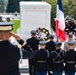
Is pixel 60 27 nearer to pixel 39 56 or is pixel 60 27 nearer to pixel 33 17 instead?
pixel 39 56

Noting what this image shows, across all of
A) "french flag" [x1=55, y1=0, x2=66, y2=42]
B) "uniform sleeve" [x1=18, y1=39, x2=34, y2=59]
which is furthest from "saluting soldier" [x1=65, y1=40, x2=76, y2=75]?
"uniform sleeve" [x1=18, y1=39, x2=34, y2=59]

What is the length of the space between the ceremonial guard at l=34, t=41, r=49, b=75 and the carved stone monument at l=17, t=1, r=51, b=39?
7072 millimetres

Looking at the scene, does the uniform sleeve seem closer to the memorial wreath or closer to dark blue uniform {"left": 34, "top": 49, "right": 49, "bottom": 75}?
dark blue uniform {"left": 34, "top": 49, "right": 49, "bottom": 75}

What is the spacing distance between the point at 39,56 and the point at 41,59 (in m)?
0.10

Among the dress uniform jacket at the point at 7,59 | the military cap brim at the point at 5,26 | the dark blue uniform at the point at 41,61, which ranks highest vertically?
the military cap brim at the point at 5,26

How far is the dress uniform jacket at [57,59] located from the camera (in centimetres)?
760

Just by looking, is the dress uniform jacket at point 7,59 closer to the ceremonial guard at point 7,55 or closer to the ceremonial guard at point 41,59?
the ceremonial guard at point 7,55

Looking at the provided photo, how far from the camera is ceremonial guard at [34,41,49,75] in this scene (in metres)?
7.54

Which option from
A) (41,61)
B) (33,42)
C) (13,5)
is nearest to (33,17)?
(33,42)

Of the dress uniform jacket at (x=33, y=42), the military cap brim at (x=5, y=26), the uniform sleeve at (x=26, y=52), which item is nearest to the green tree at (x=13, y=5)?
the dress uniform jacket at (x=33, y=42)

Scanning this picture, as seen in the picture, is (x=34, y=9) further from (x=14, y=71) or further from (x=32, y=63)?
(x=14, y=71)

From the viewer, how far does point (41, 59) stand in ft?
25.0

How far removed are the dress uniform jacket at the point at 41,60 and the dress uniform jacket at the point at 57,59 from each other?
0.14 metres

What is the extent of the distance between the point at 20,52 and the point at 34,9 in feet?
36.4
